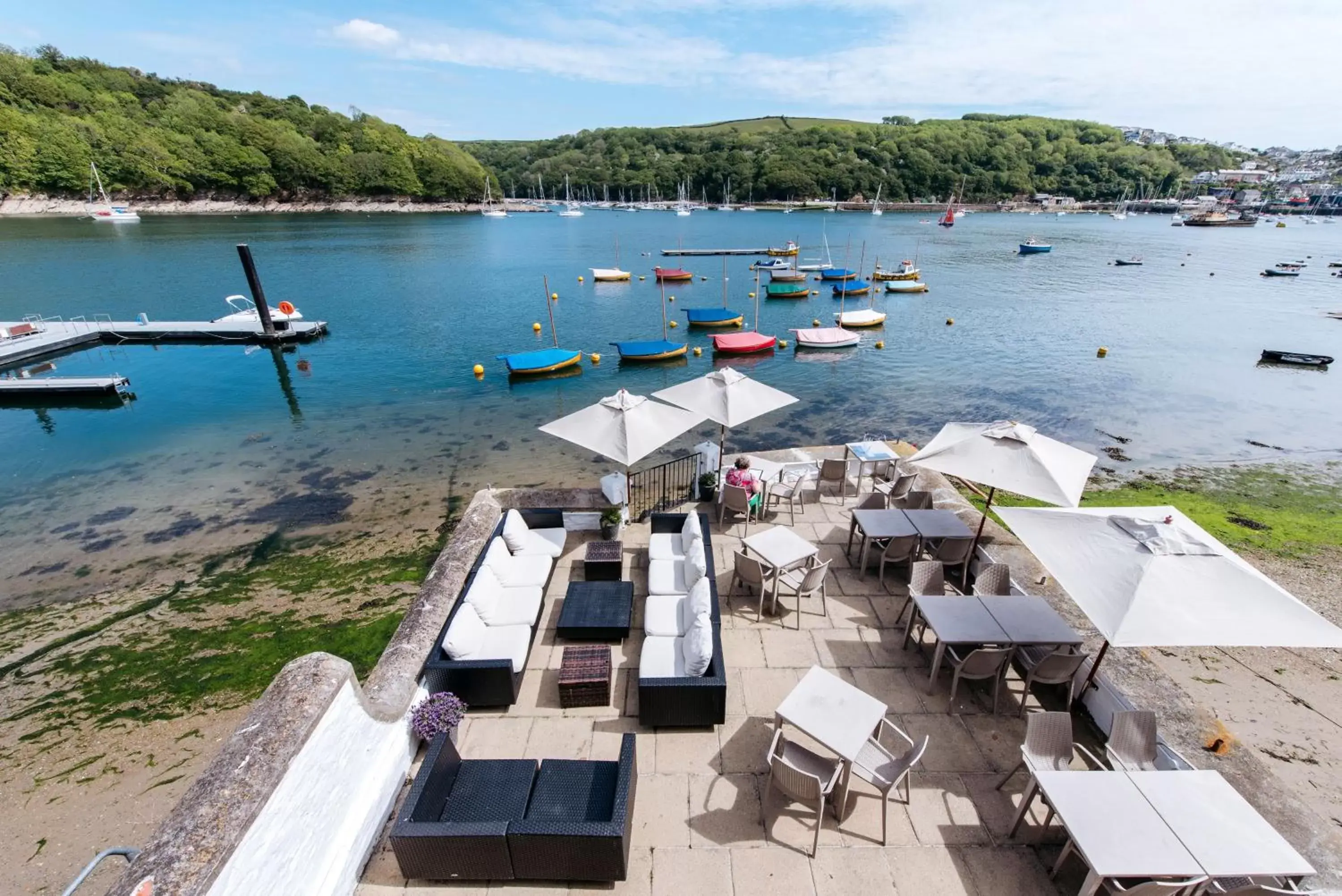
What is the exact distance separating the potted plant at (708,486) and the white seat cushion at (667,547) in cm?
173

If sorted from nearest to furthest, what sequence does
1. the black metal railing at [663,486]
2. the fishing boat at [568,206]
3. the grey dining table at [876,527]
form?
1. the grey dining table at [876,527]
2. the black metal railing at [663,486]
3. the fishing boat at [568,206]

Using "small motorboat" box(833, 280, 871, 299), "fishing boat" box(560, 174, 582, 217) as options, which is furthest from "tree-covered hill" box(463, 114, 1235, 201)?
"small motorboat" box(833, 280, 871, 299)

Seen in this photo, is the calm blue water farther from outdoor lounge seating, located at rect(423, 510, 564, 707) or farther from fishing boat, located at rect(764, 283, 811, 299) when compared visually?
outdoor lounge seating, located at rect(423, 510, 564, 707)

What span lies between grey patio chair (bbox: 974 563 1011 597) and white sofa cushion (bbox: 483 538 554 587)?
5.65 m

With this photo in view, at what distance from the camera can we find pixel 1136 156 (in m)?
156

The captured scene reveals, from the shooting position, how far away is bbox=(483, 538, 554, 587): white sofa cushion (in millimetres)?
7277

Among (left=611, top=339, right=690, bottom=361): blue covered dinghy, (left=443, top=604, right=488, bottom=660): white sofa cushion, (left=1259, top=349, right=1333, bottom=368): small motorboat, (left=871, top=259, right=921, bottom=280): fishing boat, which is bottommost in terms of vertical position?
(left=1259, top=349, right=1333, bottom=368): small motorboat

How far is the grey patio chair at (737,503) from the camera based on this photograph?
8.93 m

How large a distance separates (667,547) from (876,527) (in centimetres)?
308

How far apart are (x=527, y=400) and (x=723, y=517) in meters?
17.2

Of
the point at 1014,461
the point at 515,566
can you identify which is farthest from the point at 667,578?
the point at 1014,461

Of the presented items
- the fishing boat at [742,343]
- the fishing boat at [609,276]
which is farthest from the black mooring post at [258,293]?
the fishing boat at [609,276]

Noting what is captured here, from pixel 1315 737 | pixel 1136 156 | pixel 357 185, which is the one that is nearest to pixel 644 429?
pixel 1315 737

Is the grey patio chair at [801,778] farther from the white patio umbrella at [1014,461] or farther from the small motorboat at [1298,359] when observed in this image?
the small motorboat at [1298,359]
